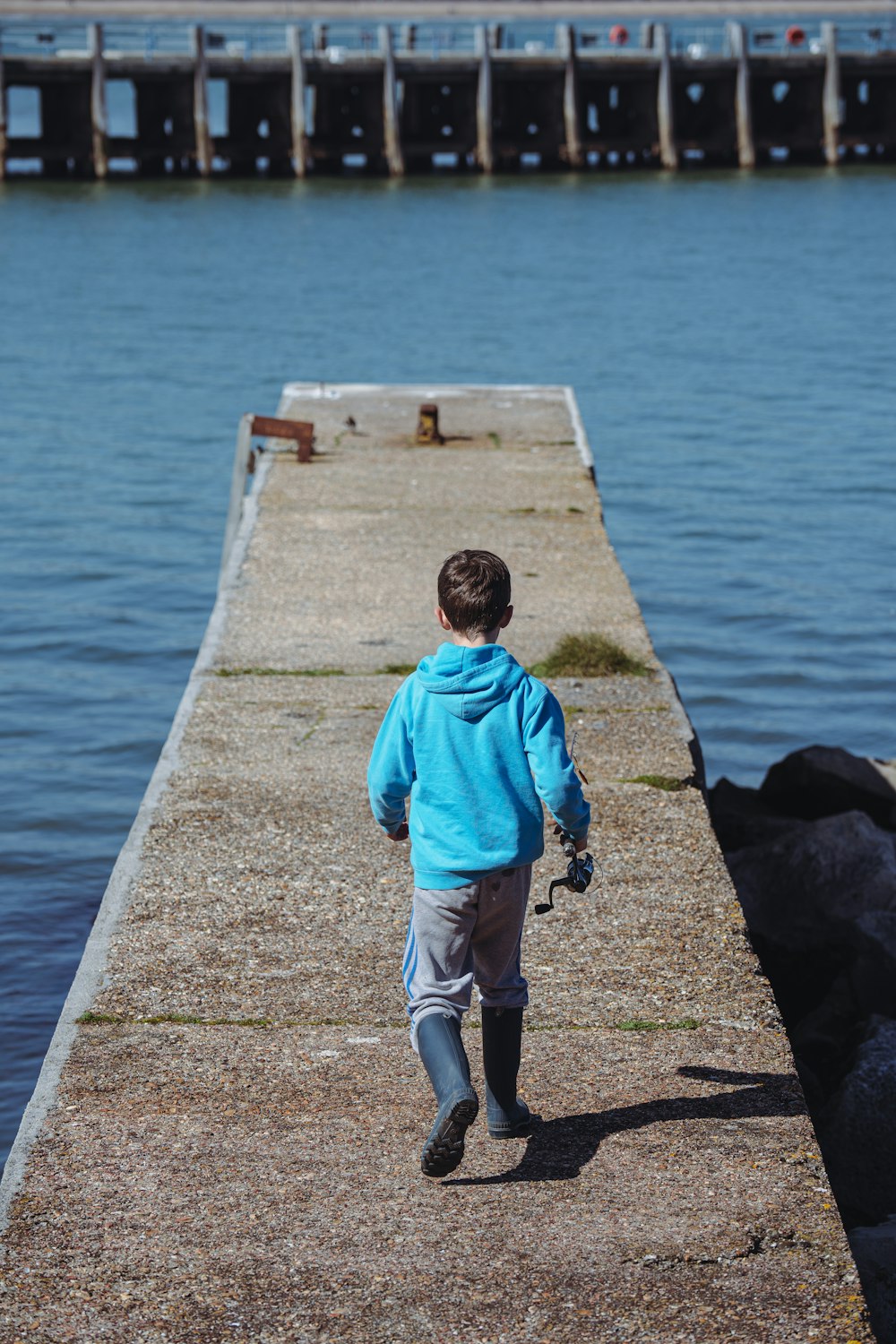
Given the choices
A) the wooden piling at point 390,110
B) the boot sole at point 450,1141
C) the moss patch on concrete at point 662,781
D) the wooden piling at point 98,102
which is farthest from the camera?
the wooden piling at point 390,110

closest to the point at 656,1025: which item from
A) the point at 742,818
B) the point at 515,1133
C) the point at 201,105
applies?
the point at 515,1133

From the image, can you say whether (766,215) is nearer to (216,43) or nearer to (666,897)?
(216,43)

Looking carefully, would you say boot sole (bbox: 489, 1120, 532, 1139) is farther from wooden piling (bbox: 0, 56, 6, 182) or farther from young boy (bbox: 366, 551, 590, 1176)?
wooden piling (bbox: 0, 56, 6, 182)

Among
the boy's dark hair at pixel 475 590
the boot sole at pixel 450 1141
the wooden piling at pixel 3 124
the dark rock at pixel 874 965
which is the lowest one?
the dark rock at pixel 874 965

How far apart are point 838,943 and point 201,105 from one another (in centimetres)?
3697

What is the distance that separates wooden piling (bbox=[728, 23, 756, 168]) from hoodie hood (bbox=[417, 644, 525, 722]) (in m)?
40.9

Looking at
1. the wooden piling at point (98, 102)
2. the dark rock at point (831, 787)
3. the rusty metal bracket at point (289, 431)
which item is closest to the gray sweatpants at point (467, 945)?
the dark rock at point (831, 787)

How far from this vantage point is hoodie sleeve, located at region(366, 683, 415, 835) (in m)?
3.85

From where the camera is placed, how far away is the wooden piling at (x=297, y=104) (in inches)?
1548

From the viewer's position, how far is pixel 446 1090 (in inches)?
145

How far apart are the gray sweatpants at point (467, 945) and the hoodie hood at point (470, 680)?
1.23 ft

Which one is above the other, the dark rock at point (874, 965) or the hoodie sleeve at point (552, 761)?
the hoodie sleeve at point (552, 761)

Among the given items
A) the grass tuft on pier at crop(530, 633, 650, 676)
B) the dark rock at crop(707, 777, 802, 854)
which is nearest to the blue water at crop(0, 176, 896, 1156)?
the dark rock at crop(707, 777, 802, 854)

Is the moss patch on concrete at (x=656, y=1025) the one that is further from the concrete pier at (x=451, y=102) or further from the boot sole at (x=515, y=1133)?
the concrete pier at (x=451, y=102)
